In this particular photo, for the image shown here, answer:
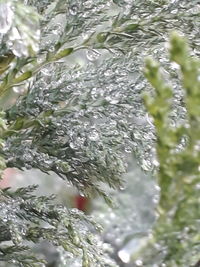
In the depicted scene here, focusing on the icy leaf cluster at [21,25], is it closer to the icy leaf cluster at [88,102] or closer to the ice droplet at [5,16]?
the ice droplet at [5,16]

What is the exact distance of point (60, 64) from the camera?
879mm

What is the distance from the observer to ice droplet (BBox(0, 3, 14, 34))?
632 millimetres

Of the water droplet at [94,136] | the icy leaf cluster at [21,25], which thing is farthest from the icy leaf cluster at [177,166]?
the water droplet at [94,136]

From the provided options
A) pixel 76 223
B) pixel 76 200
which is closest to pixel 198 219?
pixel 76 223

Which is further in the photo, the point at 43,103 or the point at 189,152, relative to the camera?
the point at 43,103

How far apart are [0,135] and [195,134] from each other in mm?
390

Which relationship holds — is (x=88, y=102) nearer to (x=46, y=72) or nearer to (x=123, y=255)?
(x=46, y=72)

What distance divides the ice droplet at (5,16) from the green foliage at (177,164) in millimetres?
213

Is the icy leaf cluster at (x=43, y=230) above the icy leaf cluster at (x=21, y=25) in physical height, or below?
below

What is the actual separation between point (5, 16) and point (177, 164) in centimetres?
28

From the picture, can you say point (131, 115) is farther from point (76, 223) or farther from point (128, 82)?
point (76, 223)

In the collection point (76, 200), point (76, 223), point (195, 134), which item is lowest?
point (76, 200)

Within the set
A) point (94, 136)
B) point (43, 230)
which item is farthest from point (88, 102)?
point (43, 230)

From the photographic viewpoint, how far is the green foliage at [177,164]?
18.0 inches
